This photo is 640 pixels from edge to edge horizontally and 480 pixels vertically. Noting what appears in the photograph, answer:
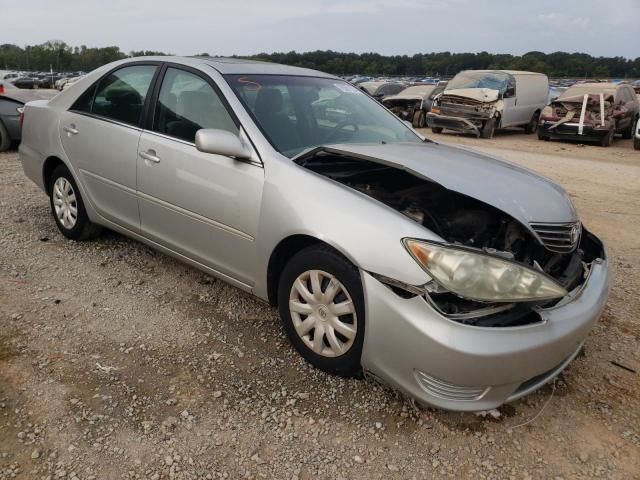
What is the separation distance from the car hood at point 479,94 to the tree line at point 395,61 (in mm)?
48208

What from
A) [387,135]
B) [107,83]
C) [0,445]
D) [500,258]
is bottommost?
[0,445]

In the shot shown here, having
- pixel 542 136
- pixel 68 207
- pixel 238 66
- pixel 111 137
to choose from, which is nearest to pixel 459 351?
pixel 238 66

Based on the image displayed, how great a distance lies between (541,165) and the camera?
9.70m

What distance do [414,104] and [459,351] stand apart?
1570cm

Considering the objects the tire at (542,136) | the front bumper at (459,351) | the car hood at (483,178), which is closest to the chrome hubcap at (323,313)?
the front bumper at (459,351)

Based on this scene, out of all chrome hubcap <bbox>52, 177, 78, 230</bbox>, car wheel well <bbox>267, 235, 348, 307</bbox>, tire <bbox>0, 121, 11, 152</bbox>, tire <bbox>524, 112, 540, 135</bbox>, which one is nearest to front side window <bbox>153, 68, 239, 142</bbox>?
car wheel well <bbox>267, 235, 348, 307</bbox>

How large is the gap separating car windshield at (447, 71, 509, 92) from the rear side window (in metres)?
12.5

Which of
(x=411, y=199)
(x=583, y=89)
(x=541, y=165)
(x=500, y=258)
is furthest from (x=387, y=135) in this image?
(x=583, y=89)

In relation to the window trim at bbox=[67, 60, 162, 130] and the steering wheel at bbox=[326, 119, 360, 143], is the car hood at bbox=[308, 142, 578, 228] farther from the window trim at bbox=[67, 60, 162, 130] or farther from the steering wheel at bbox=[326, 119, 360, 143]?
the window trim at bbox=[67, 60, 162, 130]

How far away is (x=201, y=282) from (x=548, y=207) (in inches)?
90.9

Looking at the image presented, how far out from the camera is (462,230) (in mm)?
2508

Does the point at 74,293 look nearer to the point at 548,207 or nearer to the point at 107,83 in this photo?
the point at 107,83

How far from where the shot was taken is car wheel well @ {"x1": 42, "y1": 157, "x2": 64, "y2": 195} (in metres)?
4.13

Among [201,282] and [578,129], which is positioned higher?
[578,129]
